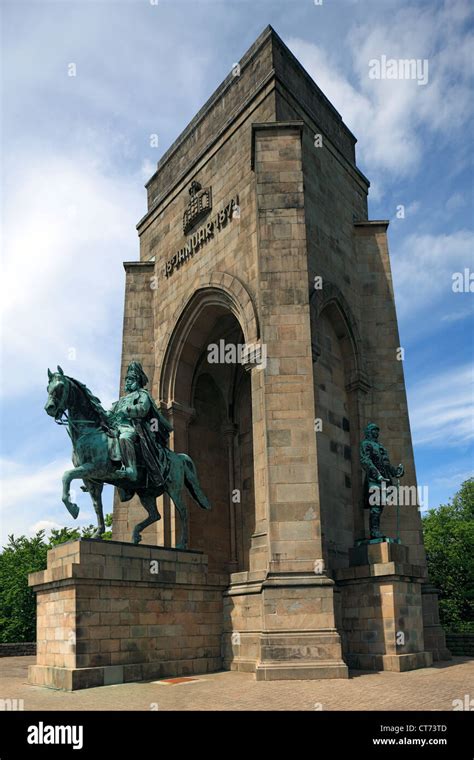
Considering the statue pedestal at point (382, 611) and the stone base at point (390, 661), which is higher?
the statue pedestal at point (382, 611)

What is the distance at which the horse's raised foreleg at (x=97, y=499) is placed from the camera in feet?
47.6

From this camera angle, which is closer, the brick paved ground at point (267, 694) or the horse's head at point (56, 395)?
the brick paved ground at point (267, 694)

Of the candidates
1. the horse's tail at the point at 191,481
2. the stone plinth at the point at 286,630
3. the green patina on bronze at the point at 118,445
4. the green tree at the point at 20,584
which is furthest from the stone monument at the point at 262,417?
the green tree at the point at 20,584

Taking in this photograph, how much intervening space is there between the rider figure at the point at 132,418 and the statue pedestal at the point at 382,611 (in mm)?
5124

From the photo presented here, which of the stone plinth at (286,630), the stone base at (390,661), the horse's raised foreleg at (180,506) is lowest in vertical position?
the stone base at (390,661)

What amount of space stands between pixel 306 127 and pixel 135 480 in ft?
36.3

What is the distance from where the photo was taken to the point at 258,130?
17438 mm

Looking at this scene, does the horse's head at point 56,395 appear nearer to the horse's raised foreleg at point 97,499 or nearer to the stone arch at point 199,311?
the horse's raised foreleg at point 97,499

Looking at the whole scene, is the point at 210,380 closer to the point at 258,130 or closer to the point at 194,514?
the point at 194,514

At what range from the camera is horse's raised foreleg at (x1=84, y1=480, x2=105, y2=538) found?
14.5 metres

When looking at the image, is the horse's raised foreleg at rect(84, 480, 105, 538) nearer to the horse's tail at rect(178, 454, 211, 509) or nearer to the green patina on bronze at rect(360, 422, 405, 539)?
the horse's tail at rect(178, 454, 211, 509)

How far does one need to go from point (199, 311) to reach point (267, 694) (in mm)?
11925

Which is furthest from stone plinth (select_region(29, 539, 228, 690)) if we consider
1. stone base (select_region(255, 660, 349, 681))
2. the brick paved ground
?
stone base (select_region(255, 660, 349, 681))
